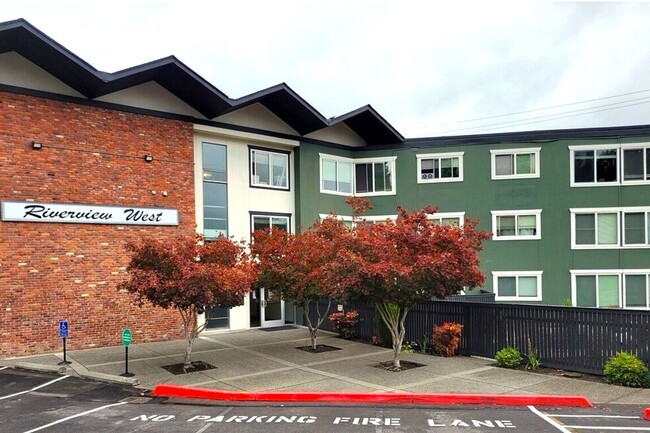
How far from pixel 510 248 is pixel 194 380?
56.2 feet

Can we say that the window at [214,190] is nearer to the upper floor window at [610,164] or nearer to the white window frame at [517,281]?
the white window frame at [517,281]

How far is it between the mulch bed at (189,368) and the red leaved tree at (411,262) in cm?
406

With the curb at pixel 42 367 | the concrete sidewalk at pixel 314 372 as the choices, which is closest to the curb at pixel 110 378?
the concrete sidewalk at pixel 314 372

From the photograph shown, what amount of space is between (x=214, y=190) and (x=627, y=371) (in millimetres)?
14938

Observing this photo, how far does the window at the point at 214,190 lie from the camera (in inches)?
795

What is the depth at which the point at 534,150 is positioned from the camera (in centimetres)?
2427

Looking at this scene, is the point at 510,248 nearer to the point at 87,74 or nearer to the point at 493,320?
the point at 493,320

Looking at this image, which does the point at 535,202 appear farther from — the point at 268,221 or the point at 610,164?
the point at 268,221

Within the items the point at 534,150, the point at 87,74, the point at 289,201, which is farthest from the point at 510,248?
the point at 87,74

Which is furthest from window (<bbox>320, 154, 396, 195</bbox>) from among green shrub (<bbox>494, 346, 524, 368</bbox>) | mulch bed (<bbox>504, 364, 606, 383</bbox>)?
mulch bed (<bbox>504, 364, 606, 383</bbox>)

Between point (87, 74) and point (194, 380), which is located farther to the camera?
point (87, 74)

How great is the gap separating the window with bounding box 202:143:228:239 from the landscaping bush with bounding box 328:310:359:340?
19.3 feet

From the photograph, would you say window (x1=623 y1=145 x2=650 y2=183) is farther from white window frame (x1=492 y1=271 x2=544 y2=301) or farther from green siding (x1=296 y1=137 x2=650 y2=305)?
white window frame (x1=492 y1=271 x2=544 y2=301)

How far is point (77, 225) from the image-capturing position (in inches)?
654
